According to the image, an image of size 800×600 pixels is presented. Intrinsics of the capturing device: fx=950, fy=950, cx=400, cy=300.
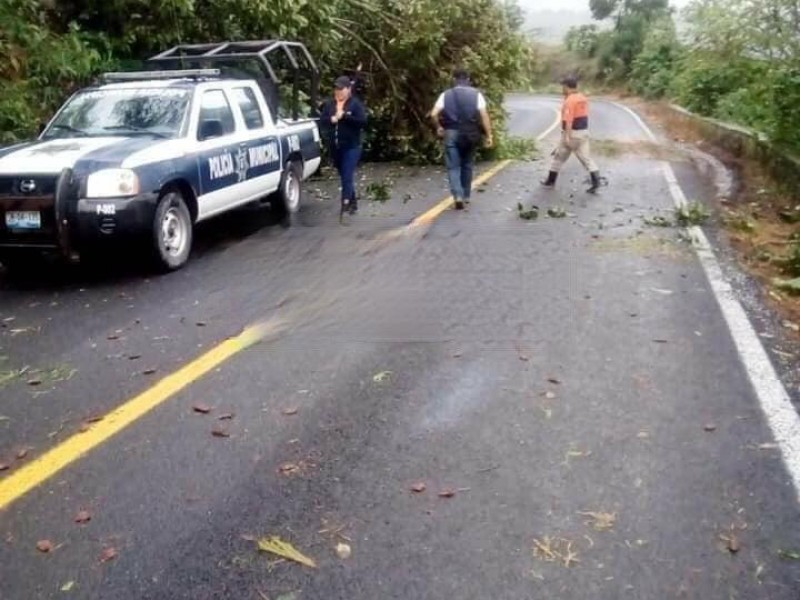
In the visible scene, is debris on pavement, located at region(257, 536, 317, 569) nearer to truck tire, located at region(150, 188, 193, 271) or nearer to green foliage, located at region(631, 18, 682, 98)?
truck tire, located at region(150, 188, 193, 271)

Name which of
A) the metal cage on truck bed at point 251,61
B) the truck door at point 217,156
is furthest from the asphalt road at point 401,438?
the metal cage on truck bed at point 251,61

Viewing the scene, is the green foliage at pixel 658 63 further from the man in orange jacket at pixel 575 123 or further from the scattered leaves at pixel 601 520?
the scattered leaves at pixel 601 520

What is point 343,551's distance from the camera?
3.77 m

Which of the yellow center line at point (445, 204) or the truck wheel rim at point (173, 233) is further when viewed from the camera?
the yellow center line at point (445, 204)

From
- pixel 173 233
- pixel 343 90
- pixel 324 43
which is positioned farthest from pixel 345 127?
pixel 324 43

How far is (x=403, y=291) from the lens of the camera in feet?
26.1

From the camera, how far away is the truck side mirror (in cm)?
953

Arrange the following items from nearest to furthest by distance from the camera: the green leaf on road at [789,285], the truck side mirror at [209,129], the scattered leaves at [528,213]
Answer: the green leaf on road at [789,285], the truck side mirror at [209,129], the scattered leaves at [528,213]

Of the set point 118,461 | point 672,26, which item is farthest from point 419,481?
point 672,26

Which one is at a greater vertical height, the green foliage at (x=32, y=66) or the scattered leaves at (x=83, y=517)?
the green foliage at (x=32, y=66)

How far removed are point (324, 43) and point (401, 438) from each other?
12191 mm

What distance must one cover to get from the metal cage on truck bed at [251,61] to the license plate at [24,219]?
415 cm

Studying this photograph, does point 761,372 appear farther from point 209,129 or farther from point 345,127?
point 345,127

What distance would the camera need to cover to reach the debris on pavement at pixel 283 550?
3.70 m
